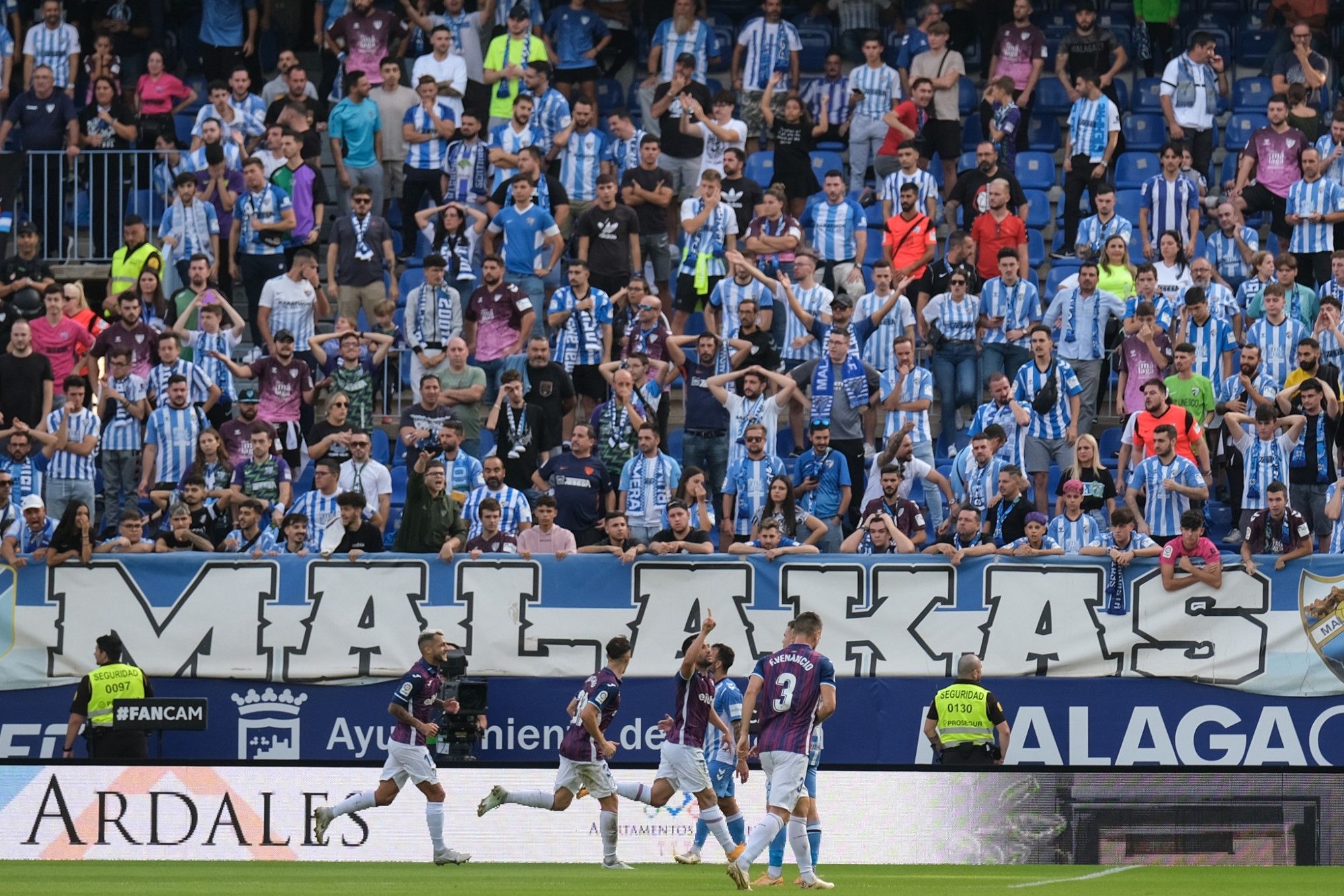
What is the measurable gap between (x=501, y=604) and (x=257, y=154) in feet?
23.4

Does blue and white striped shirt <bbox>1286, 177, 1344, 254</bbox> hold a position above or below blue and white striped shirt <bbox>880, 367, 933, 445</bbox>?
above

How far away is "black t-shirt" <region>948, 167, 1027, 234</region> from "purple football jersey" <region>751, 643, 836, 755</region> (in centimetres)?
901

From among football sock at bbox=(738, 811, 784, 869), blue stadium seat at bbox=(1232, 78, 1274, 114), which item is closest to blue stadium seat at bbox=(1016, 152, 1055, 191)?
blue stadium seat at bbox=(1232, 78, 1274, 114)

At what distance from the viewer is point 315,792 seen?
1583cm

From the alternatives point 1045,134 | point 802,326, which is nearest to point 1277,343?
point 802,326

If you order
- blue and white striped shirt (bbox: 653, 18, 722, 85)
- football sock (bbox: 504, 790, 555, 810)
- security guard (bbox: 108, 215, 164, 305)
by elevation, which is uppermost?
blue and white striped shirt (bbox: 653, 18, 722, 85)

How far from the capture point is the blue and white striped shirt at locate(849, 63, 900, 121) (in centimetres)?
2353

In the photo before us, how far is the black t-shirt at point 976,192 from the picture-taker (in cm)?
2197

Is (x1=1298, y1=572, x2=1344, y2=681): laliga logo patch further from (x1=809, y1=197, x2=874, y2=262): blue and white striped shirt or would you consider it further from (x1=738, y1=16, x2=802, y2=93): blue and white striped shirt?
(x1=738, y1=16, x2=802, y2=93): blue and white striped shirt

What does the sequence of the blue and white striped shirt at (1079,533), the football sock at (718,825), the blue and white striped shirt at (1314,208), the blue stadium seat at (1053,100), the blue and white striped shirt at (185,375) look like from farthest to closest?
1. the blue stadium seat at (1053,100)
2. the blue and white striped shirt at (1314,208)
3. the blue and white striped shirt at (185,375)
4. the blue and white striped shirt at (1079,533)
5. the football sock at (718,825)

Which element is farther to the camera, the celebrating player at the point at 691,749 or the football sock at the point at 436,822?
the football sock at the point at 436,822

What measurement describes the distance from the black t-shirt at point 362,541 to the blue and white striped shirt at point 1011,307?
632cm

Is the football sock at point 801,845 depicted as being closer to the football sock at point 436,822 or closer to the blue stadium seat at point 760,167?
the football sock at point 436,822

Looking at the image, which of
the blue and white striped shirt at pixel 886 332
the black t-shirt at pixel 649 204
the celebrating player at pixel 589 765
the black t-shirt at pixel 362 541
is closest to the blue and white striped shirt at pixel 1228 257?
the blue and white striped shirt at pixel 886 332
